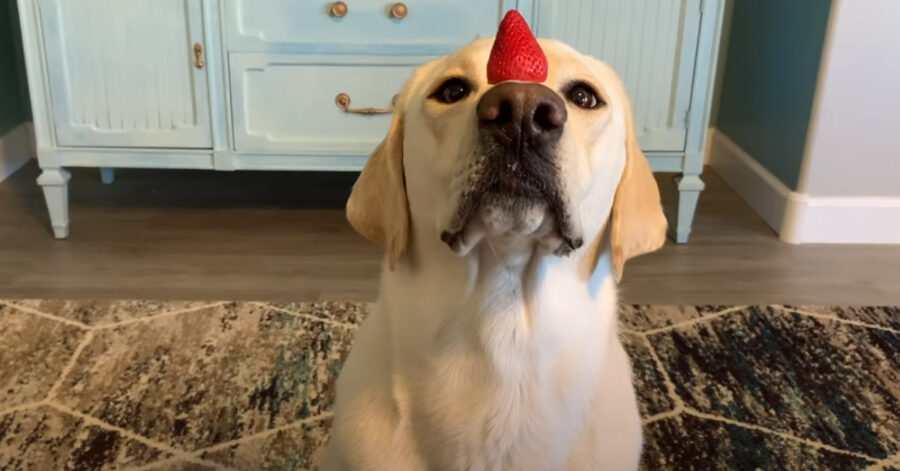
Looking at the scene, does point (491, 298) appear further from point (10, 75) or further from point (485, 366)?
point (10, 75)

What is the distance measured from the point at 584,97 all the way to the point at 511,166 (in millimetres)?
170

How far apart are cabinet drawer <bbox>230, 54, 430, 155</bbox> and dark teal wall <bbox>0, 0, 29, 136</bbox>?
1160 mm

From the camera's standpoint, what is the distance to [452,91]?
38.1 inches

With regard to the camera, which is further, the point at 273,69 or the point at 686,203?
the point at 686,203

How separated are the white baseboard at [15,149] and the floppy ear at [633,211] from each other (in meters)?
2.63

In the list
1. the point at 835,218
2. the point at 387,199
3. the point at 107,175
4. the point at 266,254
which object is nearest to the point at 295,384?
the point at 266,254

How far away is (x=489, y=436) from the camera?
1.00 metres

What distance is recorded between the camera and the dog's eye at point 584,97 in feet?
3.21

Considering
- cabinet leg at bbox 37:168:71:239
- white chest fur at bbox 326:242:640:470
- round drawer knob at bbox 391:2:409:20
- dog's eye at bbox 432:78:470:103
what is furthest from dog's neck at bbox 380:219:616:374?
cabinet leg at bbox 37:168:71:239

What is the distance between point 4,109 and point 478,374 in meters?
2.69

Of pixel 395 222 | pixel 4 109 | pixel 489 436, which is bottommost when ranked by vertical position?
pixel 4 109

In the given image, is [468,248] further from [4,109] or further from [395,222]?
[4,109]

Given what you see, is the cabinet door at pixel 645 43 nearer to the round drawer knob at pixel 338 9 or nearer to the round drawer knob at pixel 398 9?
the round drawer knob at pixel 398 9

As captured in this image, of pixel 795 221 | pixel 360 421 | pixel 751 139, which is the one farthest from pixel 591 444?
pixel 751 139
